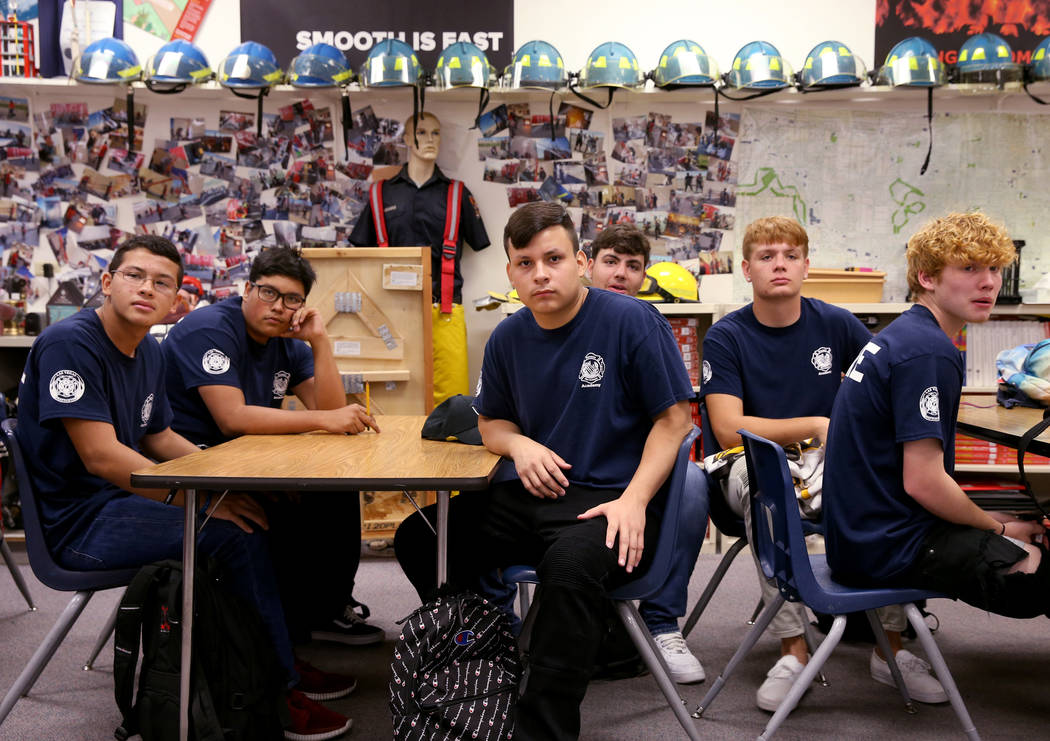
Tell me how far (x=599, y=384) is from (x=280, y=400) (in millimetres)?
1196

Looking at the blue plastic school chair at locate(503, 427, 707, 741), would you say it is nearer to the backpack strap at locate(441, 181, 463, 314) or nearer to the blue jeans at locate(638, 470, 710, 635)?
the blue jeans at locate(638, 470, 710, 635)

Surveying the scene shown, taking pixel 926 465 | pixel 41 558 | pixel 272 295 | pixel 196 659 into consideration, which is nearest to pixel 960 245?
pixel 926 465

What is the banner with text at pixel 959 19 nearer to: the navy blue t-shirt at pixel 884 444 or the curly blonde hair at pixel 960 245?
the curly blonde hair at pixel 960 245

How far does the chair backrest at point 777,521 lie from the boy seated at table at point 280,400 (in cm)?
105

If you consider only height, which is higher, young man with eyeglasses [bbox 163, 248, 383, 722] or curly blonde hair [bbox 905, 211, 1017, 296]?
curly blonde hair [bbox 905, 211, 1017, 296]

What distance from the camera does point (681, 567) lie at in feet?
8.83

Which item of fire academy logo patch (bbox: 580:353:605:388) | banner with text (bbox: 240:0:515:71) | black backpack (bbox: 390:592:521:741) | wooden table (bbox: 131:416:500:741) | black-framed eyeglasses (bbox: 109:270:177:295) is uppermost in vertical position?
banner with text (bbox: 240:0:515:71)

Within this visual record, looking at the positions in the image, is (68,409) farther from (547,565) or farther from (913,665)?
(913,665)

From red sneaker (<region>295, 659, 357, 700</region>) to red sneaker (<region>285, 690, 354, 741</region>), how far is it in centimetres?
18

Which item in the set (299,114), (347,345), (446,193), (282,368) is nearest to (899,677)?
(282,368)

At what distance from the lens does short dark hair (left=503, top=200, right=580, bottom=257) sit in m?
A: 2.15

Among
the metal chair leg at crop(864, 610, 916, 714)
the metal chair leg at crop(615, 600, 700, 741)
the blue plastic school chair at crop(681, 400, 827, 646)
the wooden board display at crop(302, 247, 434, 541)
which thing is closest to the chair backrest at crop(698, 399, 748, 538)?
the blue plastic school chair at crop(681, 400, 827, 646)

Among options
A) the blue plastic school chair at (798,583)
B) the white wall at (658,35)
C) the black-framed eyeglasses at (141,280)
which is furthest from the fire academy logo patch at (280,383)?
the white wall at (658,35)

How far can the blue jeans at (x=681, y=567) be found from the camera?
8.71 ft
